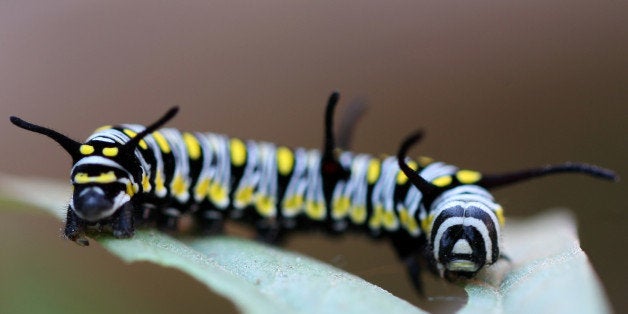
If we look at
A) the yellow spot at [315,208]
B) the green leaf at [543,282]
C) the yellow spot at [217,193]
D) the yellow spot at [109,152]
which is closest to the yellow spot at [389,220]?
the yellow spot at [315,208]

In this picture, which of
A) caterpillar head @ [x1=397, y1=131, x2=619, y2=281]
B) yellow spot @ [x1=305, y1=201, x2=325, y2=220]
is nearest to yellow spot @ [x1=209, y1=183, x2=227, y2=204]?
yellow spot @ [x1=305, y1=201, x2=325, y2=220]

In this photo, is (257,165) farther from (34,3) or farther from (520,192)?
(34,3)

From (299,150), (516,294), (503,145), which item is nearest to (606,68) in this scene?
(503,145)

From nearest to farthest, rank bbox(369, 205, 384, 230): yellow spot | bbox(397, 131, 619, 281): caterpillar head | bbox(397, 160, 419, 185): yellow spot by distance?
1. bbox(397, 131, 619, 281): caterpillar head
2. bbox(397, 160, 419, 185): yellow spot
3. bbox(369, 205, 384, 230): yellow spot

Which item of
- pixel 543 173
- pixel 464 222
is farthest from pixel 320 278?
pixel 543 173

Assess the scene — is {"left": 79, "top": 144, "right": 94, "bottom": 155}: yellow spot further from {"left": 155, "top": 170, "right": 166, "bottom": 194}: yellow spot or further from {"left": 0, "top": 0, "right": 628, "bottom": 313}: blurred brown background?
{"left": 0, "top": 0, "right": 628, "bottom": 313}: blurred brown background

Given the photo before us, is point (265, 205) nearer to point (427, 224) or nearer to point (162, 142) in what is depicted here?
point (162, 142)

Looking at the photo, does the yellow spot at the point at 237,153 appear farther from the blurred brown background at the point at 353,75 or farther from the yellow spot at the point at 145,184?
the blurred brown background at the point at 353,75
